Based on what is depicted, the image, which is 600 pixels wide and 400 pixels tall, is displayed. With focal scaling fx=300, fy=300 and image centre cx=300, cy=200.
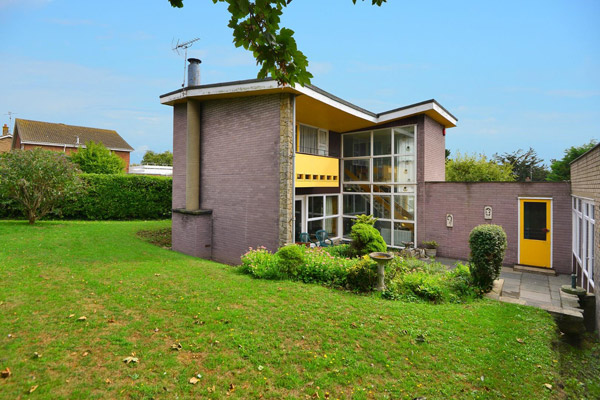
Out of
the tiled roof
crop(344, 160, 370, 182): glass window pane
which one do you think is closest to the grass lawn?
crop(344, 160, 370, 182): glass window pane

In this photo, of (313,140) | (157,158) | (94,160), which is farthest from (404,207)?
(157,158)

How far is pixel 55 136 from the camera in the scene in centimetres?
3488

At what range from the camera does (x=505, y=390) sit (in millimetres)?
3889

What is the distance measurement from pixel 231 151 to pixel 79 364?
360 inches

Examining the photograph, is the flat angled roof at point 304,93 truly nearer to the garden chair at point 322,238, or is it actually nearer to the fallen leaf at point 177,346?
the garden chair at point 322,238

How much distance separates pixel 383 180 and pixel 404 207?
5.36 ft

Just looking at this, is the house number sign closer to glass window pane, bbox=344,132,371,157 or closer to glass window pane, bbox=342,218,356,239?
glass window pane, bbox=344,132,371,157

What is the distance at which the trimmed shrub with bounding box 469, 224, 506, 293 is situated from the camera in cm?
751

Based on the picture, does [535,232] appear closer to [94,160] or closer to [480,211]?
[480,211]

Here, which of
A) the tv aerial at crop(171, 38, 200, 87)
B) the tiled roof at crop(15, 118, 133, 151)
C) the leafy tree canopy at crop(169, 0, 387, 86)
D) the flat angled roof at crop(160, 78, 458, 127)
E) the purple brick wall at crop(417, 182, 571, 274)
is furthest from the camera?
the tiled roof at crop(15, 118, 133, 151)

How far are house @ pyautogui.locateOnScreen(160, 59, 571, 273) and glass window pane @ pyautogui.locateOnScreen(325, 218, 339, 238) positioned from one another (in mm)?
77

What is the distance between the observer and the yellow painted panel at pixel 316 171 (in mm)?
11617

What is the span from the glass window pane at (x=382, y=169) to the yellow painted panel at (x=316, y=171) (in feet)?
5.94

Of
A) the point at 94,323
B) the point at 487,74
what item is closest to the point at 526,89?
the point at 487,74
